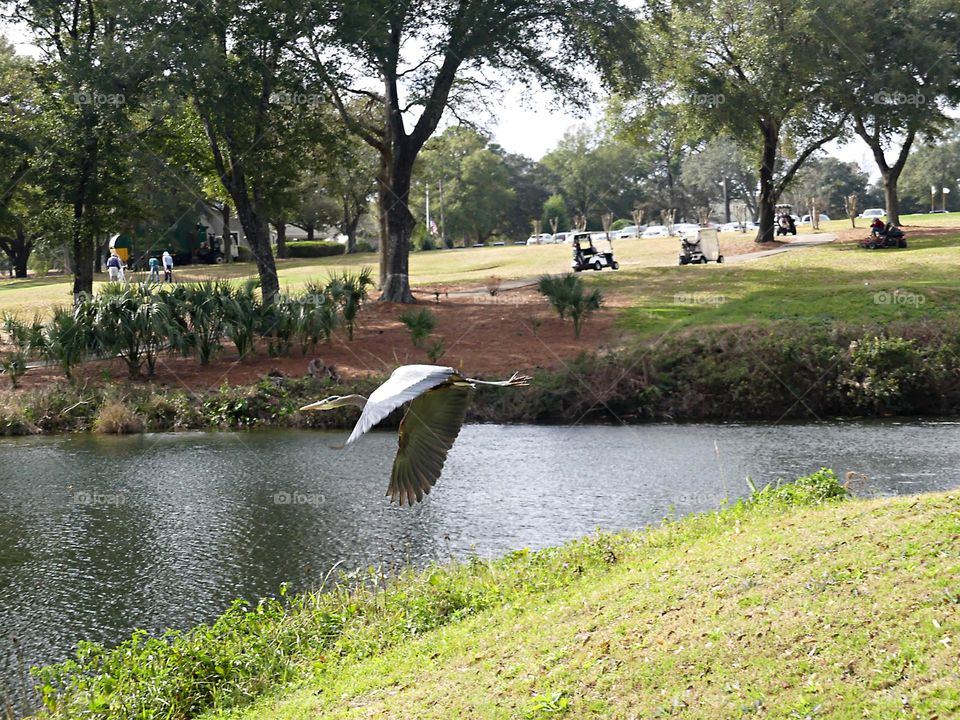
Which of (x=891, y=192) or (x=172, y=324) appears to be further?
(x=891, y=192)

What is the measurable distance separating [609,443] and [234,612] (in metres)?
11.3

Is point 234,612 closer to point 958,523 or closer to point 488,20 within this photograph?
point 958,523

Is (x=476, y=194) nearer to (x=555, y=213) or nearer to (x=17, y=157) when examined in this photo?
(x=555, y=213)

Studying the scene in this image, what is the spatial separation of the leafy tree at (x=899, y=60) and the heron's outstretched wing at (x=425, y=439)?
3444cm

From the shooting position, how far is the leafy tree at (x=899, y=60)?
39.2 m

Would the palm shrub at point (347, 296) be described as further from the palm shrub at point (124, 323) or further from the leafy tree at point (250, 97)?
the palm shrub at point (124, 323)

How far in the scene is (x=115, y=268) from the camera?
145 ft

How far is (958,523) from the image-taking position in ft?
29.2

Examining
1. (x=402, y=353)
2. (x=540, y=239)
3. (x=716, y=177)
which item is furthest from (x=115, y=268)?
(x=716, y=177)

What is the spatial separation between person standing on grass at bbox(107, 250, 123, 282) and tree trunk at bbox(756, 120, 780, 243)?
25.9 m

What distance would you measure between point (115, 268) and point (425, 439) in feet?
127

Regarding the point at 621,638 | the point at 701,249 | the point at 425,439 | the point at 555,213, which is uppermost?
the point at 555,213

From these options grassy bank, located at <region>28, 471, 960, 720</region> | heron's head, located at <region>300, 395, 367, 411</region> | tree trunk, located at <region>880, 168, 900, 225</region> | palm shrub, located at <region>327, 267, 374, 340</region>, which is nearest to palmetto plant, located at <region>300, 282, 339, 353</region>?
palm shrub, located at <region>327, 267, 374, 340</region>

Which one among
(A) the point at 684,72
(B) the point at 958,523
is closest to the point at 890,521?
(B) the point at 958,523
